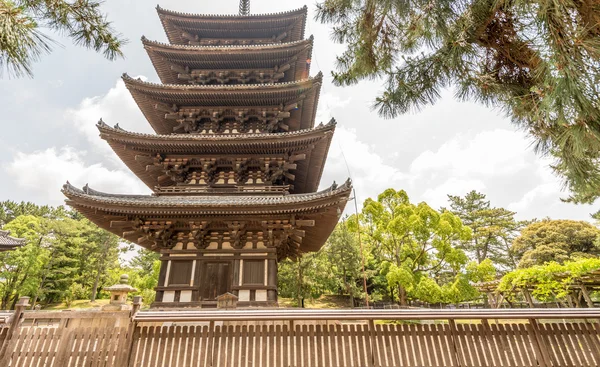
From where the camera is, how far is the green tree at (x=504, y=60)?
2.24 metres

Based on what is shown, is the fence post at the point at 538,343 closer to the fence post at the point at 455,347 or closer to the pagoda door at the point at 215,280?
the fence post at the point at 455,347

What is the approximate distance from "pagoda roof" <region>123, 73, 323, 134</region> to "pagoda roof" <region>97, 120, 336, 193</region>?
2040 millimetres

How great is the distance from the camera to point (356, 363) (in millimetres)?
4258

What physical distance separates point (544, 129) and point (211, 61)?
12.0 m

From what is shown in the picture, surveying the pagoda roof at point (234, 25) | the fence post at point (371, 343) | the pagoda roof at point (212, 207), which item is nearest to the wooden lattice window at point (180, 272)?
the pagoda roof at point (212, 207)

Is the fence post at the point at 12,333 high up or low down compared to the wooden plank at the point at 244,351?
up

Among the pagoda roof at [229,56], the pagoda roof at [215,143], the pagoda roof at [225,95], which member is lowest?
the pagoda roof at [215,143]

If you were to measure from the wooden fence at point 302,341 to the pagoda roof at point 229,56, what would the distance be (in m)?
10.5

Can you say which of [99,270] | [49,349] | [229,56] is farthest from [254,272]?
[99,270]

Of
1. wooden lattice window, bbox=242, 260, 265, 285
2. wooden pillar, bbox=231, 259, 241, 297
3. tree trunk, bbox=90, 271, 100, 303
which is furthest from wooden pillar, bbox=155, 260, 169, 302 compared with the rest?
tree trunk, bbox=90, 271, 100, 303

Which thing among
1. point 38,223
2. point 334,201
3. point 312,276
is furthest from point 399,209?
point 38,223

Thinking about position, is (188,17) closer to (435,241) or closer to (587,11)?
(587,11)

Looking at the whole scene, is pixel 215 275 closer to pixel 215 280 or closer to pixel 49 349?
pixel 215 280

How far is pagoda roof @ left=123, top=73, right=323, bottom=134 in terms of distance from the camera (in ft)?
33.3
